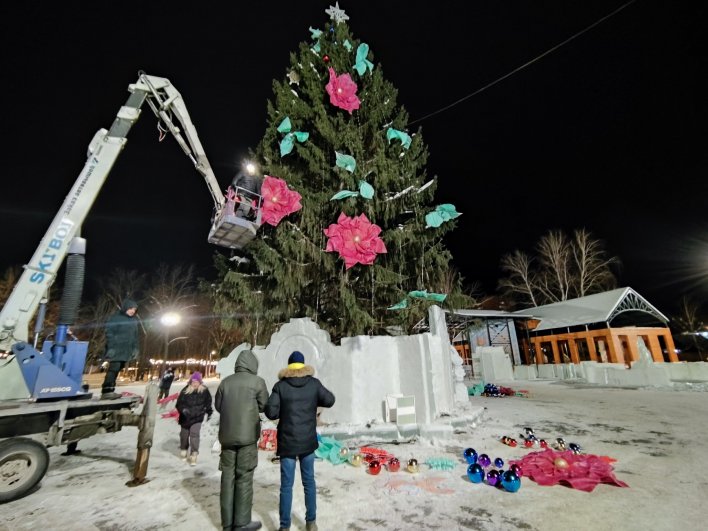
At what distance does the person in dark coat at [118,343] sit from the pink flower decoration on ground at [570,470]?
7.29 meters

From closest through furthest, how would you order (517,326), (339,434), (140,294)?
1. (339,434)
2. (517,326)
3. (140,294)

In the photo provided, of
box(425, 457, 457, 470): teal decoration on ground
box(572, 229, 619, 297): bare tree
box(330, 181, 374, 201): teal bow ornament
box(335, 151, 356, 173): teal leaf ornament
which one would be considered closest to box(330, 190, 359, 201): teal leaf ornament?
box(330, 181, 374, 201): teal bow ornament

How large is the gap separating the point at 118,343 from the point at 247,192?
18.0 feet

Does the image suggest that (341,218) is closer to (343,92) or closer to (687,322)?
(343,92)

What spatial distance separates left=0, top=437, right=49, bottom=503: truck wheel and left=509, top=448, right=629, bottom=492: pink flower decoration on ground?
7.08 m

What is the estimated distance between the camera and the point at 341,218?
29.8 ft

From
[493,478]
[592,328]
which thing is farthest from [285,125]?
[592,328]

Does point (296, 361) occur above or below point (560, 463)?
above

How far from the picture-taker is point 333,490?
4672 mm

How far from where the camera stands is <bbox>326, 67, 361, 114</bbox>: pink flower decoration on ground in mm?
10266

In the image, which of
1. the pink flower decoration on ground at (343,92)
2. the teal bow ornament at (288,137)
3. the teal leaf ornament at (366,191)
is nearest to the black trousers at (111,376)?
the teal leaf ornament at (366,191)

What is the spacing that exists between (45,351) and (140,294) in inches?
1325

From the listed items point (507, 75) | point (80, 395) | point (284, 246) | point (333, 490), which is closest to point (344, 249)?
point (284, 246)

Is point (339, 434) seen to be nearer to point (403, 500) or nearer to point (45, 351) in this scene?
point (403, 500)
